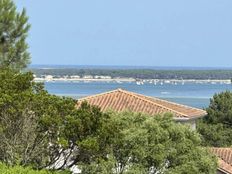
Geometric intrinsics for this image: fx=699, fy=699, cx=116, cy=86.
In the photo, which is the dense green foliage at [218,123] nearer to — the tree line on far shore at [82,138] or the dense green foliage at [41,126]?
the tree line on far shore at [82,138]

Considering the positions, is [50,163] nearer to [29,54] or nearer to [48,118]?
[48,118]

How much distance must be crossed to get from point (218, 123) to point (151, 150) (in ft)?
117

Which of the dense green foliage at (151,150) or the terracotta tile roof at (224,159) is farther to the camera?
the terracotta tile roof at (224,159)

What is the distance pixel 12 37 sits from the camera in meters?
24.4

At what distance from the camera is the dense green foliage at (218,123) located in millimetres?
50719

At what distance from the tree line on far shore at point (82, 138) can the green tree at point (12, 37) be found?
3.98 m

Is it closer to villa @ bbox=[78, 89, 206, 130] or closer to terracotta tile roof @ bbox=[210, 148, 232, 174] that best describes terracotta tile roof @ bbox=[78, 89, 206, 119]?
villa @ bbox=[78, 89, 206, 130]

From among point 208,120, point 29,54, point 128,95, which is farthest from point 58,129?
point 208,120

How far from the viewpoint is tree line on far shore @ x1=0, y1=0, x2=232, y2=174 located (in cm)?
1809

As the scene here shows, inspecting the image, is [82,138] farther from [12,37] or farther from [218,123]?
[218,123]

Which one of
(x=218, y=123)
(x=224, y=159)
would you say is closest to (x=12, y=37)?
(x=224, y=159)

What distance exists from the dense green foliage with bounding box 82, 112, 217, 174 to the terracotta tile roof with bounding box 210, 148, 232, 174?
7309 mm

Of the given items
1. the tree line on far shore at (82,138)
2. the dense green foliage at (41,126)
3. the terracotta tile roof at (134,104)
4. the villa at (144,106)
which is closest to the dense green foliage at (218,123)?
the villa at (144,106)

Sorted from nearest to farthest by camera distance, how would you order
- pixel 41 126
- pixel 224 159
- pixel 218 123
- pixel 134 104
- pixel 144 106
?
pixel 41 126, pixel 144 106, pixel 134 104, pixel 224 159, pixel 218 123
